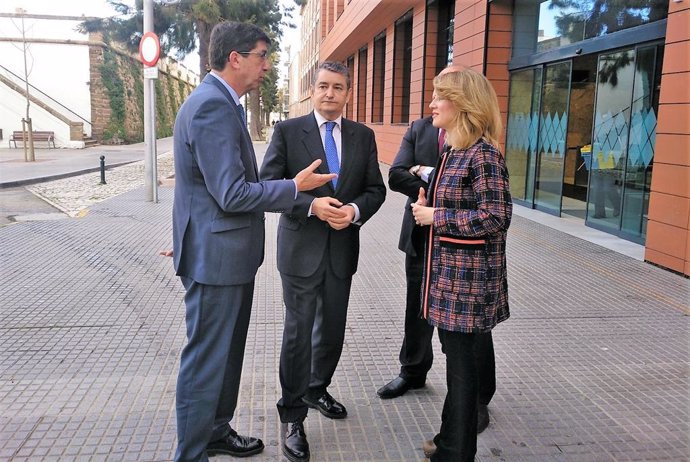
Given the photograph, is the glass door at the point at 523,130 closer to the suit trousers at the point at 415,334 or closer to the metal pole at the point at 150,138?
the metal pole at the point at 150,138

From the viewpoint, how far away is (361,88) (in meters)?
28.9

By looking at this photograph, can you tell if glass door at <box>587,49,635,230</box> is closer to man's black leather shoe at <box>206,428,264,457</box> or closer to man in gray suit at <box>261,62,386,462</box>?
man in gray suit at <box>261,62,386,462</box>

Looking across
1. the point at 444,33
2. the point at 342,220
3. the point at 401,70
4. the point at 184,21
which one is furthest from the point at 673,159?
the point at 184,21

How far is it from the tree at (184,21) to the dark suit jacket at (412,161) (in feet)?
51.2

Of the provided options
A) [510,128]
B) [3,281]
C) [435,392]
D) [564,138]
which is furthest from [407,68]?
[435,392]

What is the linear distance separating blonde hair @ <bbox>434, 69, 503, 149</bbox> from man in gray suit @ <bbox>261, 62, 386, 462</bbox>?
63 cm

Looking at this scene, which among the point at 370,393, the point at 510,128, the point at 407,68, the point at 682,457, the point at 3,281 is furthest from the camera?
the point at 407,68

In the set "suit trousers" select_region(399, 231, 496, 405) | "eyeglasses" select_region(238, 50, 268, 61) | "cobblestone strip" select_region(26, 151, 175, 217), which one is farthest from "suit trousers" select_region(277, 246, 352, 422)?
"cobblestone strip" select_region(26, 151, 175, 217)

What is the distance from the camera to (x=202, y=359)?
263cm

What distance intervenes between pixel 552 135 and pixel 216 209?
9.67 metres

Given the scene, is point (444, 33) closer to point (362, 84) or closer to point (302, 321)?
point (362, 84)

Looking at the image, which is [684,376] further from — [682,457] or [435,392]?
[435,392]

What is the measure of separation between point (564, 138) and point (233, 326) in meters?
9.27

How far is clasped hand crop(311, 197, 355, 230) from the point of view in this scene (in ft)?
9.12
